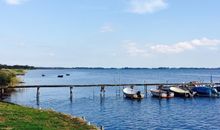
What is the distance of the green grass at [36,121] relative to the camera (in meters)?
45.5

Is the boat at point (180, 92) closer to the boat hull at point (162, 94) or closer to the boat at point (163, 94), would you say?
the boat at point (163, 94)

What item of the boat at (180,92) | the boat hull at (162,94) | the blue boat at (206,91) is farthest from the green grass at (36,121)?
the blue boat at (206,91)

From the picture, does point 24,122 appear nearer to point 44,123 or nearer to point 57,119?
point 44,123

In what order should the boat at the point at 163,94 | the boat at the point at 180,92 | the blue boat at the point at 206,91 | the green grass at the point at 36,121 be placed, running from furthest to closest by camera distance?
the blue boat at the point at 206,91 → the boat at the point at 180,92 → the boat at the point at 163,94 → the green grass at the point at 36,121

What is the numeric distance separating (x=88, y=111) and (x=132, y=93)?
32.2 metres

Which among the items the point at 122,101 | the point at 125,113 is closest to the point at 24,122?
the point at 125,113

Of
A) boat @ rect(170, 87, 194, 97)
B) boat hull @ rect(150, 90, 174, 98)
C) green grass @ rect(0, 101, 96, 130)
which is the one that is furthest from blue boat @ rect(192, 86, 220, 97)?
green grass @ rect(0, 101, 96, 130)

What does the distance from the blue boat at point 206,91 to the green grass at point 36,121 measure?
77.0 metres

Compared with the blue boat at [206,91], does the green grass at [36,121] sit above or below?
below

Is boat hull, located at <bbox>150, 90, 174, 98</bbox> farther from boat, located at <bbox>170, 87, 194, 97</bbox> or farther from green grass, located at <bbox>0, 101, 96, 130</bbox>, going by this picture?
green grass, located at <bbox>0, 101, 96, 130</bbox>

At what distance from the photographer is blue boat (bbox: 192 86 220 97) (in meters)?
126

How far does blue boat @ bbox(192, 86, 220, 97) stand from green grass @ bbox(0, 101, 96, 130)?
253 feet

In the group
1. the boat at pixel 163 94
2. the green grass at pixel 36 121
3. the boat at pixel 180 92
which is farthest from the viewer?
the boat at pixel 180 92

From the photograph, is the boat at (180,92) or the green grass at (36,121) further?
the boat at (180,92)
